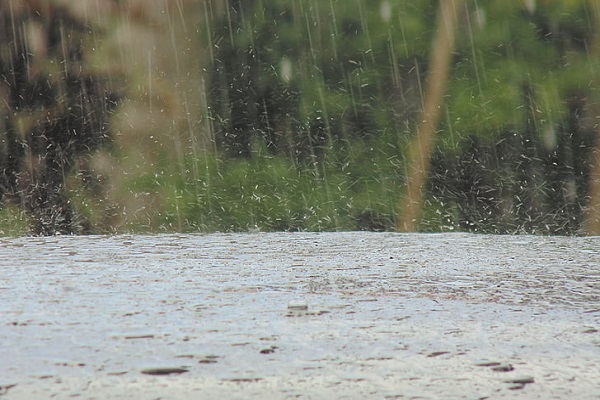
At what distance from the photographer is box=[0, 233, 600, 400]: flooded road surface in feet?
3.69

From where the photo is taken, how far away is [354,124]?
11.6 feet

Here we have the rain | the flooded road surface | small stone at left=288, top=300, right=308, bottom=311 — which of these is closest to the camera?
the flooded road surface

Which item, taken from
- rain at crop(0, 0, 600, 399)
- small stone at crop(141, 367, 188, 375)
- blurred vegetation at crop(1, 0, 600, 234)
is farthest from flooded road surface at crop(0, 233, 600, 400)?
blurred vegetation at crop(1, 0, 600, 234)

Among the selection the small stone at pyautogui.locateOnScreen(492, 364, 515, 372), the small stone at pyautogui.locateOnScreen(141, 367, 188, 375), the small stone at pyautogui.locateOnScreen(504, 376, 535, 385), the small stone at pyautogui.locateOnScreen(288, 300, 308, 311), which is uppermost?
the small stone at pyautogui.locateOnScreen(141, 367, 188, 375)

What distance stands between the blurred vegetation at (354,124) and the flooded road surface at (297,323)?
899 mm

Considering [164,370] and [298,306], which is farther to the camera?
[298,306]

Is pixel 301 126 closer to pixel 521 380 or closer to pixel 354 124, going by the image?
pixel 354 124

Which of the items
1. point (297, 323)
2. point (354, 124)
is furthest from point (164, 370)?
point (354, 124)

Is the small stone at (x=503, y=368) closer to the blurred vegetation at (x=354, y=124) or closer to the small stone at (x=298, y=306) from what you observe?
the small stone at (x=298, y=306)

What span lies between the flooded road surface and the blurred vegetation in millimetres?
899

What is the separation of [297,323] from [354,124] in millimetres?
2096

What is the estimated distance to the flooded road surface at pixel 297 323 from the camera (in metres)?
1.12

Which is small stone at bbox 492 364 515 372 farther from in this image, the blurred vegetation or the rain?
the blurred vegetation

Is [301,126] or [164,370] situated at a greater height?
[301,126]
